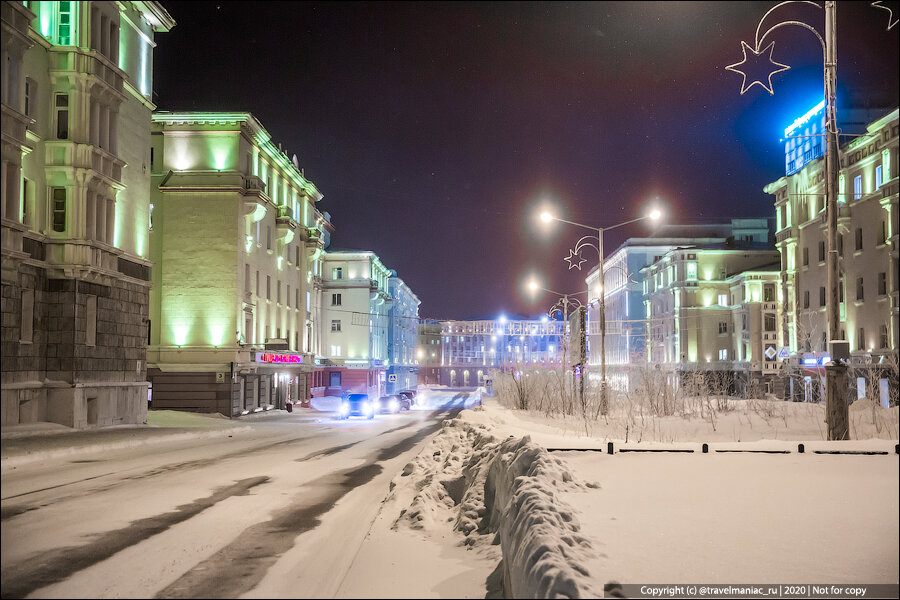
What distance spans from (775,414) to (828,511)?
1400 cm

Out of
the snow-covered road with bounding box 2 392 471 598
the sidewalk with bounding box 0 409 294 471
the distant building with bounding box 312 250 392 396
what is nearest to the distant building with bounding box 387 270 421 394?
the distant building with bounding box 312 250 392 396

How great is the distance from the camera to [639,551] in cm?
577

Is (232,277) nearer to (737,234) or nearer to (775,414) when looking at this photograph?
(775,414)

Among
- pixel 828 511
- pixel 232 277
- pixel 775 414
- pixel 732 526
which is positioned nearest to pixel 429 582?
pixel 732 526

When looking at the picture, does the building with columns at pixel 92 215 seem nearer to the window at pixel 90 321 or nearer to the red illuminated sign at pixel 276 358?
the window at pixel 90 321

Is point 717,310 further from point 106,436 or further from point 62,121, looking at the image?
point 62,121

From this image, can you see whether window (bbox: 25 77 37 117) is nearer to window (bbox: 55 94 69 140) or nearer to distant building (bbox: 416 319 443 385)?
window (bbox: 55 94 69 140)

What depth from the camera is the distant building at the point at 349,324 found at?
269ft

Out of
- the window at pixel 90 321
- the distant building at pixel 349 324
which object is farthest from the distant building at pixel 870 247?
the distant building at pixel 349 324

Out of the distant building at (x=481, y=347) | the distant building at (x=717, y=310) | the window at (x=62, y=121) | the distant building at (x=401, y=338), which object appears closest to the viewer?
the window at (x=62, y=121)

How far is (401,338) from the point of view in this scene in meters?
115

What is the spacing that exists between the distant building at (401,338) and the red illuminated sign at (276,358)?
36215 mm

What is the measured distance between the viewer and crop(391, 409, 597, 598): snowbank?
17.9ft

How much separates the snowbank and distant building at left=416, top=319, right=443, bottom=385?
138400mm
